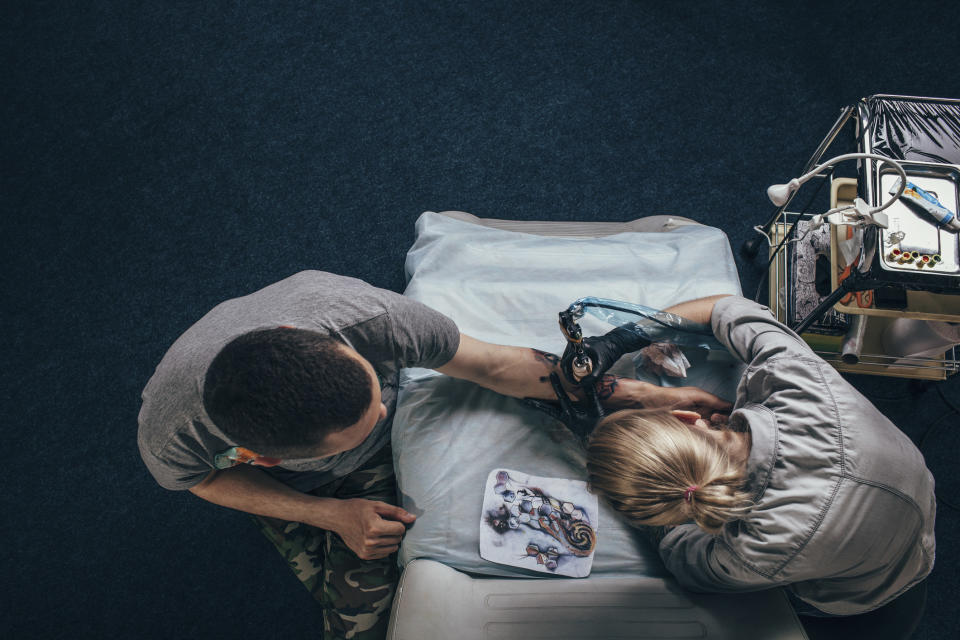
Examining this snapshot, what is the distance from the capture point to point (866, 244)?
130cm

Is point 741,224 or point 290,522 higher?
point 741,224

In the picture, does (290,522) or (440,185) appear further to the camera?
(440,185)

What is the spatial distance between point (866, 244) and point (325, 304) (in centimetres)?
115

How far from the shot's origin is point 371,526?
4.24ft

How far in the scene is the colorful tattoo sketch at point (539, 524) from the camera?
129cm

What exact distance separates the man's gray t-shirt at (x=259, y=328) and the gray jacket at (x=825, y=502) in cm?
64

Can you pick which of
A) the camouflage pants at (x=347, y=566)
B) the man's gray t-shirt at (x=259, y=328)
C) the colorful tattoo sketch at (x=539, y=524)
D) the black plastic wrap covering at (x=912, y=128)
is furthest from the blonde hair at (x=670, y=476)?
the black plastic wrap covering at (x=912, y=128)

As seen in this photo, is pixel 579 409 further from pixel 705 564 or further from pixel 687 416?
pixel 705 564

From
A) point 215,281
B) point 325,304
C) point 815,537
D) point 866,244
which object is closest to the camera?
point 815,537

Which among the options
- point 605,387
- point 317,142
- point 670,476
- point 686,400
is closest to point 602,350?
point 605,387

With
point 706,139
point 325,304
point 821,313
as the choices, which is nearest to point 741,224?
point 706,139

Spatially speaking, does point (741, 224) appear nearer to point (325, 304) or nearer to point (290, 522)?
point (325, 304)

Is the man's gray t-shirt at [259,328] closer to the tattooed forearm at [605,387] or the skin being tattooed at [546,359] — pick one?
the skin being tattooed at [546,359]

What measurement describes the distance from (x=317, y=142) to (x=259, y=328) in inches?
54.6
